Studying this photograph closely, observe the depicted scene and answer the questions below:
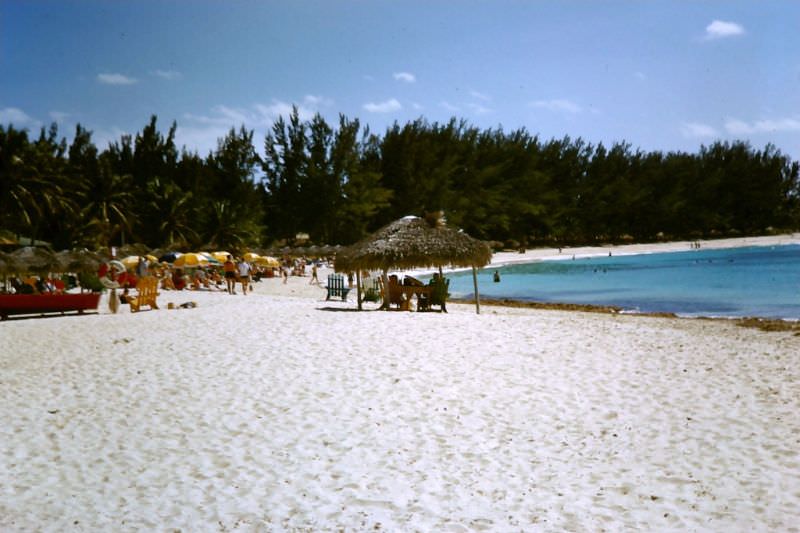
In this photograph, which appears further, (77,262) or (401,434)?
(77,262)

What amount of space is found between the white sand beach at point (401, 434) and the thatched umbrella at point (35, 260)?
13.0m

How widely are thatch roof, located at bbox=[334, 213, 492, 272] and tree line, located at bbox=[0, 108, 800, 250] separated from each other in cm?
2746

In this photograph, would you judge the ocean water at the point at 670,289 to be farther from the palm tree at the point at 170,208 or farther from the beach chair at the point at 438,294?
the palm tree at the point at 170,208

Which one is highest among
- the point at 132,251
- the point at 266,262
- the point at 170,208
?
the point at 170,208

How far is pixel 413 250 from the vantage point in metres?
15.5

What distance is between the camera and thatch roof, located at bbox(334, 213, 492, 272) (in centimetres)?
1547

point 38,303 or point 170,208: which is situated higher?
point 170,208

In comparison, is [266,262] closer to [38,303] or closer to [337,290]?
[337,290]

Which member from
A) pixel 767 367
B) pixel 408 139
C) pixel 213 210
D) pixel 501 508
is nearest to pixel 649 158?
pixel 408 139

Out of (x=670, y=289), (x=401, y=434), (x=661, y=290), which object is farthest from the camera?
(x=670, y=289)

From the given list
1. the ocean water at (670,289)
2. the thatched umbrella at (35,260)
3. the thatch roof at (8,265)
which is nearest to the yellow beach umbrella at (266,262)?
the ocean water at (670,289)

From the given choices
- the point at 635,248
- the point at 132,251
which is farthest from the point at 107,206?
the point at 635,248

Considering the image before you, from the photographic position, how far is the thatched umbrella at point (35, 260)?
Result: 73.5 feet

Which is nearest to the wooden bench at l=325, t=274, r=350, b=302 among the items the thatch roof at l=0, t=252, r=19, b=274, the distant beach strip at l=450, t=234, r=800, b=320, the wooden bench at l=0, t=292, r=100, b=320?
the distant beach strip at l=450, t=234, r=800, b=320
